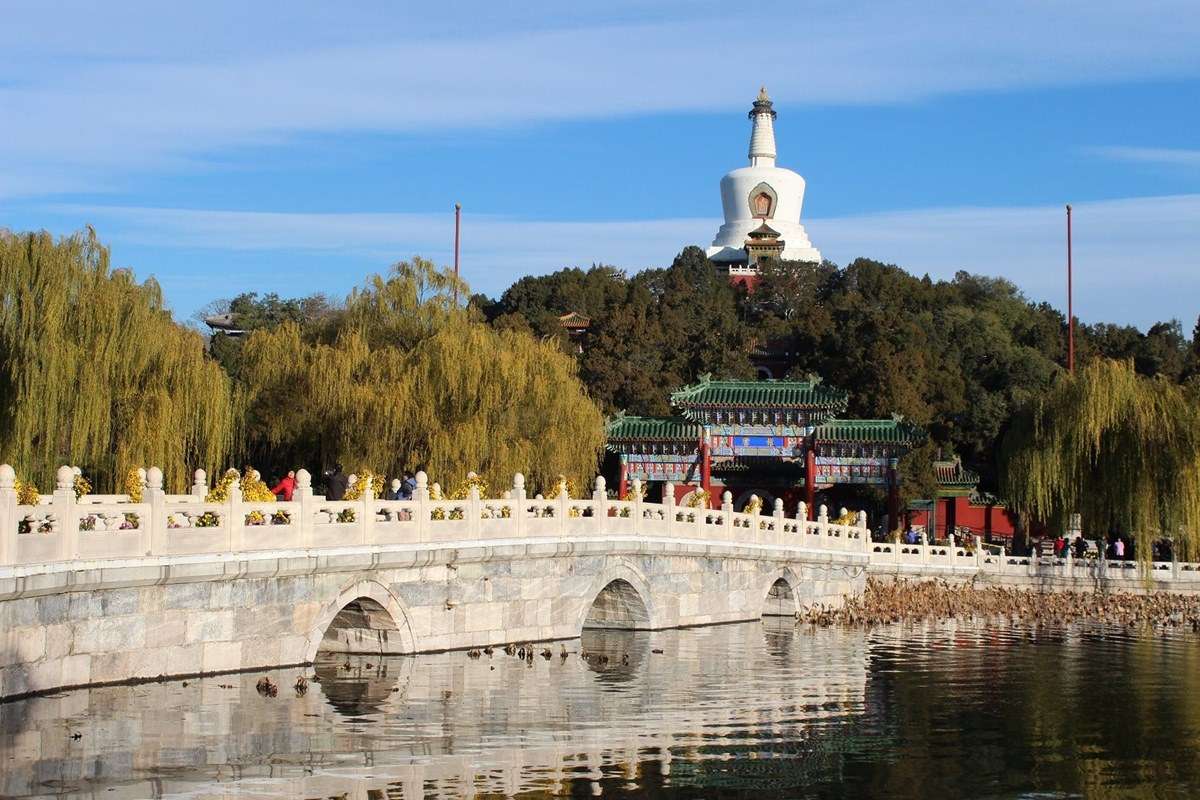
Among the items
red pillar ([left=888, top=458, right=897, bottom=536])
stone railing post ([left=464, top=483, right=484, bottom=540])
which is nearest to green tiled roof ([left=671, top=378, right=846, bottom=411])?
red pillar ([left=888, top=458, right=897, bottom=536])

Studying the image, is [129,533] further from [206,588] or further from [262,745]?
[262,745]

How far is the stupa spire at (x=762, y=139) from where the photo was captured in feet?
274

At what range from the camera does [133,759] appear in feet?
47.1

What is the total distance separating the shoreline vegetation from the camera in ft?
101

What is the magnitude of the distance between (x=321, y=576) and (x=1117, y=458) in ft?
61.1

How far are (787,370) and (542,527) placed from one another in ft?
116

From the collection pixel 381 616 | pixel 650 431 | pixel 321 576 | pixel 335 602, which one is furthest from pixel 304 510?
pixel 650 431

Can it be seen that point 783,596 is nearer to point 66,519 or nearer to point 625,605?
point 625,605

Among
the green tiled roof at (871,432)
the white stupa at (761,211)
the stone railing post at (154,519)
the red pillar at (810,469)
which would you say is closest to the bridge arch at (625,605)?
the stone railing post at (154,519)

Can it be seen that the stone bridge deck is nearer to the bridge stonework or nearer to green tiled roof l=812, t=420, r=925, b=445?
the bridge stonework

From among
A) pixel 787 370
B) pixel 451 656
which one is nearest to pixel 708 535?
pixel 451 656

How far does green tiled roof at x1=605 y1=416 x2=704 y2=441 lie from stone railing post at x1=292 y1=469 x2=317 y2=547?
24.2m

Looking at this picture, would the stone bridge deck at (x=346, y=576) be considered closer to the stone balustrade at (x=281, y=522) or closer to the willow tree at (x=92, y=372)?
the stone balustrade at (x=281, y=522)

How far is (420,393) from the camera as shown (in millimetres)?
30438
